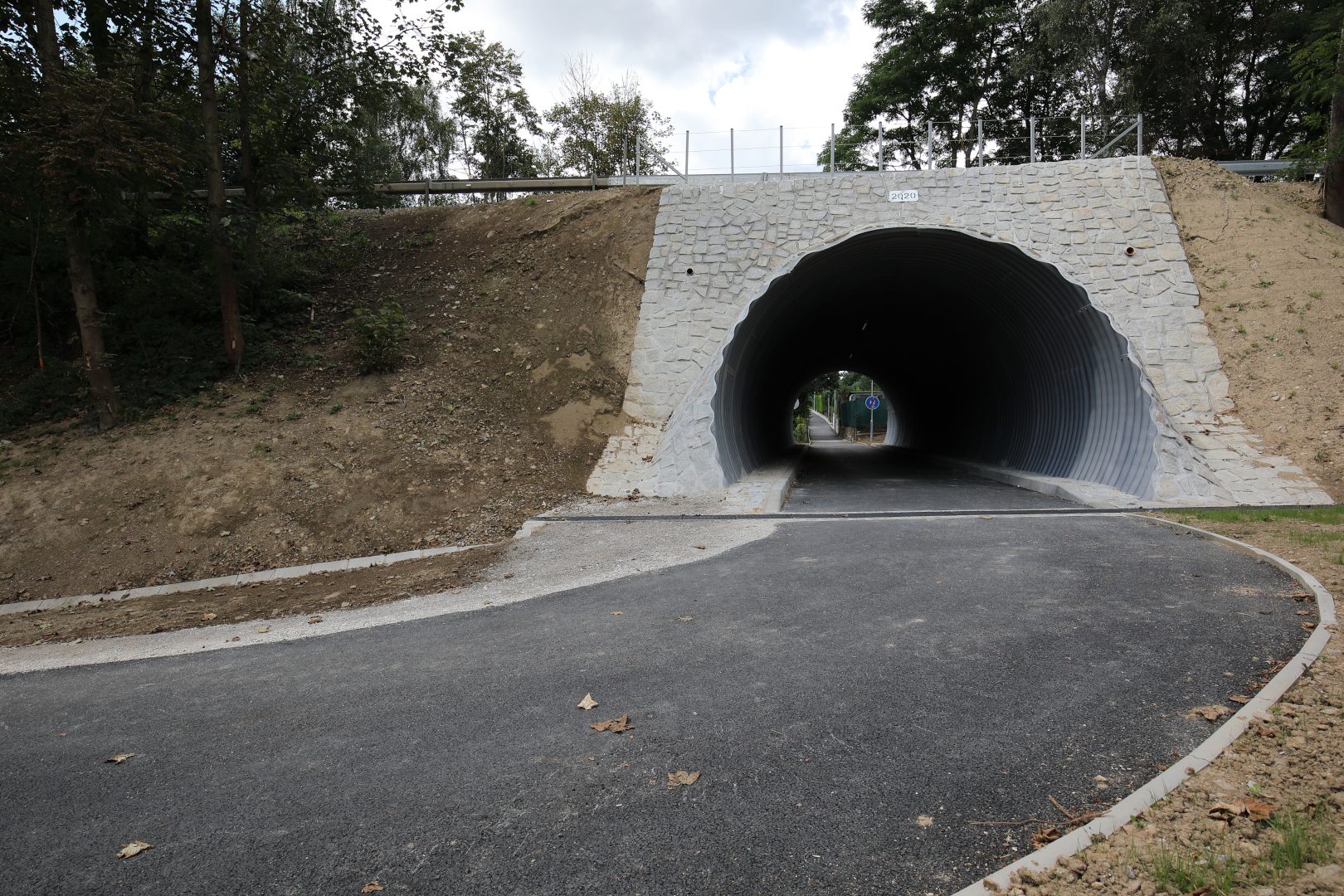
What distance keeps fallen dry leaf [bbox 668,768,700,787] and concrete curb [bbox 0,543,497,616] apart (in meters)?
6.41

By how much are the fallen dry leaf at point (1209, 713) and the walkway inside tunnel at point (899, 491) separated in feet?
22.6

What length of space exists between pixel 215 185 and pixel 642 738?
14302 millimetres

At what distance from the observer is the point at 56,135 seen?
10.1 m

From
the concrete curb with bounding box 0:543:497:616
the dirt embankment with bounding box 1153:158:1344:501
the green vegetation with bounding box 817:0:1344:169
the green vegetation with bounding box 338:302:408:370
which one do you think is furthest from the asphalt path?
the green vegetation with bounding box 817:0:1344:169

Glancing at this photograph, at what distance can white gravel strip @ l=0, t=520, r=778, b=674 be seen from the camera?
18.7 ft

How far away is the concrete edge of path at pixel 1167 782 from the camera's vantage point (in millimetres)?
2260

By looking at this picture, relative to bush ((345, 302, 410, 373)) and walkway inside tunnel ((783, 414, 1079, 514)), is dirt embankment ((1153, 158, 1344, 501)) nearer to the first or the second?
walkway inside tunnel ((783, 414, 1079, 514))

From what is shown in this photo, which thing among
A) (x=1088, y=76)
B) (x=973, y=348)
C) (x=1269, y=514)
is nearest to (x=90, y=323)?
(x=1269, y=514)

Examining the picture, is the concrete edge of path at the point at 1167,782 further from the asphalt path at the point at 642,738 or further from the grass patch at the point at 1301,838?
the grass patch at the point at 1301,838

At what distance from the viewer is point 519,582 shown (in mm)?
7035

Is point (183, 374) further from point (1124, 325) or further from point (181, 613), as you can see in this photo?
point (1124, 325)

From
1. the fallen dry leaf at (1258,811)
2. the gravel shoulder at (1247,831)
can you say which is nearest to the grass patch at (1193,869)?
the gravel shoulder at (1247,831)

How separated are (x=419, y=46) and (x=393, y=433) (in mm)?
8981

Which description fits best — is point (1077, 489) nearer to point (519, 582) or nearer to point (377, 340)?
point (519, 582)
